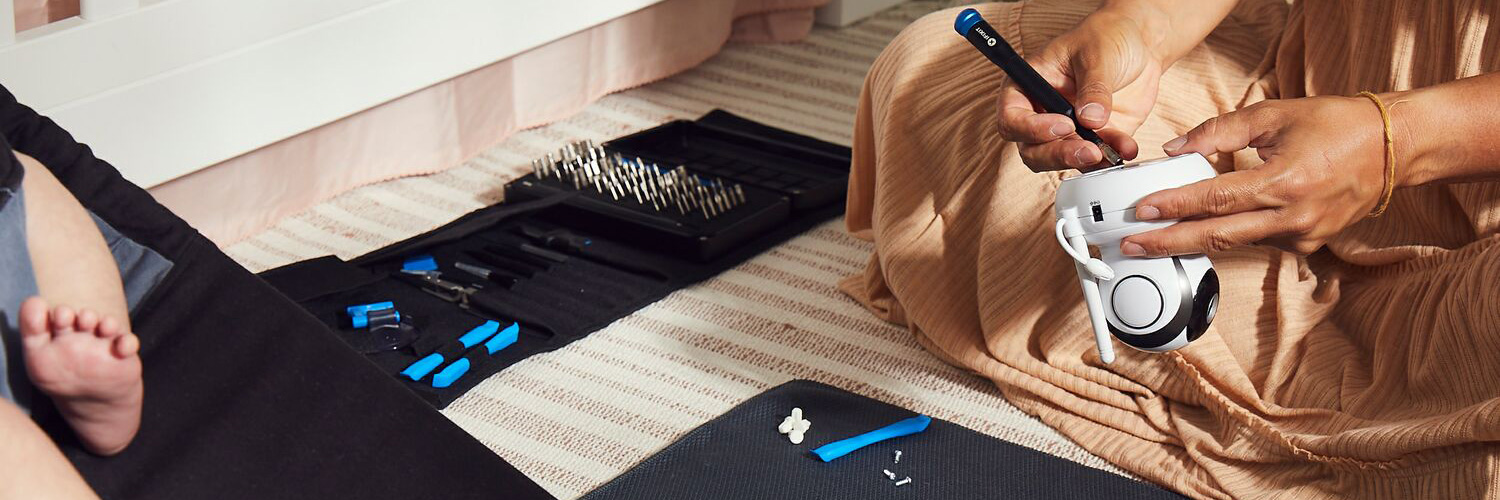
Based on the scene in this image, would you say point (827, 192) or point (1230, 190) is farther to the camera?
point (827, 192)

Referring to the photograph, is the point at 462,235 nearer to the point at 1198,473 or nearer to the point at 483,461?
the point at 483,461

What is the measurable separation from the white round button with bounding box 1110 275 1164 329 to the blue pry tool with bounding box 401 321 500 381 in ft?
2.27

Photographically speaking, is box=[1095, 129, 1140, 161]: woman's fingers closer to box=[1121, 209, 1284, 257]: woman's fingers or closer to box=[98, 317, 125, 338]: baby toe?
box=[1121, 209, 1284, 257]: woman's fingers

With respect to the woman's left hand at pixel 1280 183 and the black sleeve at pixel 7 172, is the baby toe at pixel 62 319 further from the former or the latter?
the woman's left hand at pixel 1280 183

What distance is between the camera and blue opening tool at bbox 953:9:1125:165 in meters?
1.08

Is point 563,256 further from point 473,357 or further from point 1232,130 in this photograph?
point 1232,130

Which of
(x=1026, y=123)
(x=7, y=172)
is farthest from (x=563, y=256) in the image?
(x=7, y=172)

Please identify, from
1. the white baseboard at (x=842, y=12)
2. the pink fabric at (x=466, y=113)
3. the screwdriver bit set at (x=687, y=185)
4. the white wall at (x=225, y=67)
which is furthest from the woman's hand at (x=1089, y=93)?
the white baseboard at (x=842, y=12)

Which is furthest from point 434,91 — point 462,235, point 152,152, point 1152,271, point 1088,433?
point 1152,271

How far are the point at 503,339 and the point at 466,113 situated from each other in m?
0.64

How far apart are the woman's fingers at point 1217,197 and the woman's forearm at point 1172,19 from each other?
0.33 metres

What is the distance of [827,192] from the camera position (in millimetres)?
1911

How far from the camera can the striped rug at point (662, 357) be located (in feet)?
4.55

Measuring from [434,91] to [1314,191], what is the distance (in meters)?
1.32
